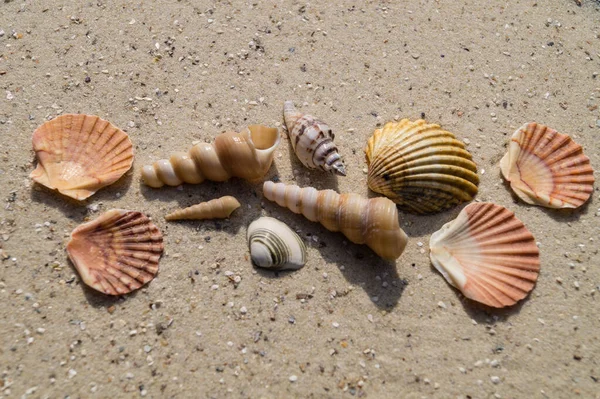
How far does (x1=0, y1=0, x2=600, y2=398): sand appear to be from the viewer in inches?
119

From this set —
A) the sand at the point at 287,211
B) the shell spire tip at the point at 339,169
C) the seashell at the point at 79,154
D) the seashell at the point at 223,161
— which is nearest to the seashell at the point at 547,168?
the sand at the point at 287,211

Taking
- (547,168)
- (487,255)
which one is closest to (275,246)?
(487,255)

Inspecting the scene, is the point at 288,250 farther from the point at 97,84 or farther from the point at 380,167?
the point at 97,84

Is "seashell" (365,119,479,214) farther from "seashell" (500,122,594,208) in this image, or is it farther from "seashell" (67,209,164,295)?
"seashell" (67,209,164,295)

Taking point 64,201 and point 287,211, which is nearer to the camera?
point 64,201

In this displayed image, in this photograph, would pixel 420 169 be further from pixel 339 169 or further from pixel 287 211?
pixel 287 211

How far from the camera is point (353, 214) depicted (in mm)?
3225

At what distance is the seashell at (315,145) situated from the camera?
3457mm

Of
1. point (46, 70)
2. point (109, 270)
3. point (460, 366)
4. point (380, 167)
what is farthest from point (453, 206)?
point (46, 70)

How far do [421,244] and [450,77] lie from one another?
161cm

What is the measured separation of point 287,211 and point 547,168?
2.10m

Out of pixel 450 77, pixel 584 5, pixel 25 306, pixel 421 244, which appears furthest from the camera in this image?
pixel 584 5

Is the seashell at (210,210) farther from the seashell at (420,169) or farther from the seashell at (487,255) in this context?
the seashell at (487,255)

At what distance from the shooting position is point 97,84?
12.7ft
